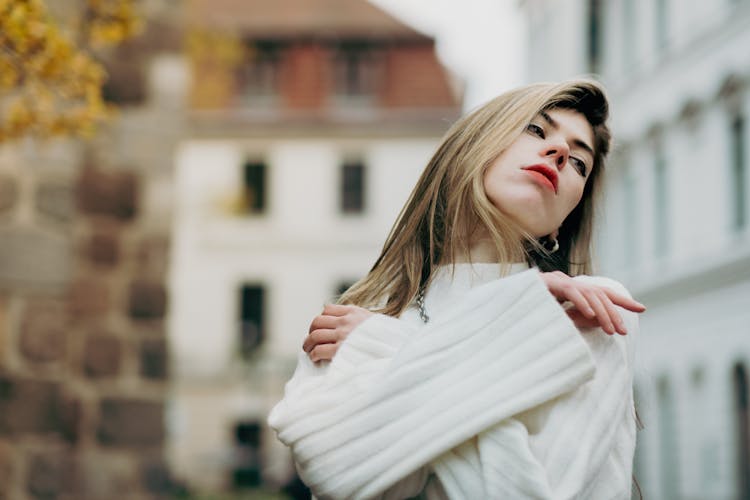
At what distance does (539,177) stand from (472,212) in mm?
139

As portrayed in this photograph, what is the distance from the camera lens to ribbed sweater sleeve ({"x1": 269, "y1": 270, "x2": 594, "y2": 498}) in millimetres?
2398

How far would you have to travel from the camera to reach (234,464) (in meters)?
36.2

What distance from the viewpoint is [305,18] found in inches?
1620

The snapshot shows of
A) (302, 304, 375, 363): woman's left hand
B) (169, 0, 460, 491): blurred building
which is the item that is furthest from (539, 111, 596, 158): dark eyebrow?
(169, 0, 460, 491): blurred building

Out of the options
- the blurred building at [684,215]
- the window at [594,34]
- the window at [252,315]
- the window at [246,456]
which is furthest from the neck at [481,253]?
the window at [252,315]

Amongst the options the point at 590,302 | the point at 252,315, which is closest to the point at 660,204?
the point at 252,315

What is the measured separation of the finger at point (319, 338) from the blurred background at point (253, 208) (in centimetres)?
62

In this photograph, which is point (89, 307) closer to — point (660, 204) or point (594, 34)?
point (660, 204)

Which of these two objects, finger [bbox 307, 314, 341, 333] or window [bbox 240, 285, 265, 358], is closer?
finger [bbox 307, 314, 341, 333]

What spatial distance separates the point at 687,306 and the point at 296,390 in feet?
79.7

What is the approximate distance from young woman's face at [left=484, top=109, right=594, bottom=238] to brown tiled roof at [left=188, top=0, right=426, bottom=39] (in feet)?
123

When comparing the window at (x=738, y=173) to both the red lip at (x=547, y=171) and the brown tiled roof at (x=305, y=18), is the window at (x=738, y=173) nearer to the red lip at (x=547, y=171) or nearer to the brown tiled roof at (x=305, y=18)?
the brown tiled roof at (x=305, y=18)

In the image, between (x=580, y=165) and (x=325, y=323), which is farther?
(x=580, y=165)

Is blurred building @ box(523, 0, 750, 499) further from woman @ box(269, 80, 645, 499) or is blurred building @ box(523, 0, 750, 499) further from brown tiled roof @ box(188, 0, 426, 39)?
woman @ box(269, 80, 645, 499)
